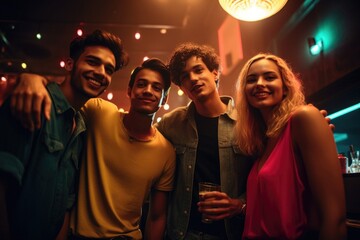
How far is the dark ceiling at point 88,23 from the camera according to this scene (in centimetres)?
640

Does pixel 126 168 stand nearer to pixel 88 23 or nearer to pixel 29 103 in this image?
pixel 29 103

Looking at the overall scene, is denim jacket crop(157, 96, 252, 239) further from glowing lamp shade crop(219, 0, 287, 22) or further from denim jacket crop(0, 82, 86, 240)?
glowing lamp shade crop(219, 0, 287, 22)

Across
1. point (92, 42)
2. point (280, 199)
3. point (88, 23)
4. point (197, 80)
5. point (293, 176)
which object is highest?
point (88, 23)

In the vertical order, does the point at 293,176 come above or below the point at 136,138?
below

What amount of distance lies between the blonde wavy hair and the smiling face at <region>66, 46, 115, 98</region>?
3.74 ft

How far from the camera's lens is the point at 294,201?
4.87 ft

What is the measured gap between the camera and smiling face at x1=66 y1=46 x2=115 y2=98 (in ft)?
6.12

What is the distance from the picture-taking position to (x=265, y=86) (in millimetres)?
1906

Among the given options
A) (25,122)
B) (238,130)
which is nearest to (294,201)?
(238,130)

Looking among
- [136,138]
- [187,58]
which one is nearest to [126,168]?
[136,138]

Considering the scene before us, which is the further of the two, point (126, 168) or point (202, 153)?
point (202, 153)

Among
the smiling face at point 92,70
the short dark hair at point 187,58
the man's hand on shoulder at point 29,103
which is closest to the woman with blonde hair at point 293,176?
the short dark hair at point 187,58

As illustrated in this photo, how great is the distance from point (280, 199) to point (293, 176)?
0.54 feet

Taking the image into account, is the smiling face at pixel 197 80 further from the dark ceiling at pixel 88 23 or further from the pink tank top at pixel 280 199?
the dark ceiling at pixel 88 23
